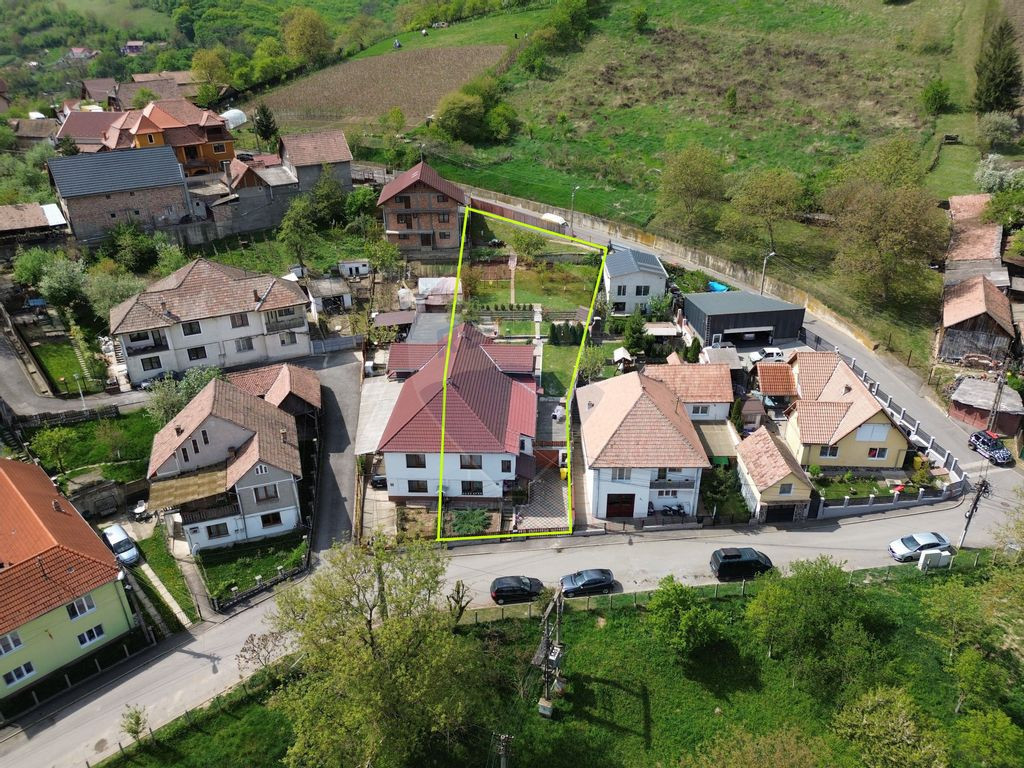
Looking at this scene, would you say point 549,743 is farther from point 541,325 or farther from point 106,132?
point 106,132

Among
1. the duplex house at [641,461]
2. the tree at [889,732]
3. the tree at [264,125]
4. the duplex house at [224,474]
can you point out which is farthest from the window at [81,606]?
the tree at [264,125]

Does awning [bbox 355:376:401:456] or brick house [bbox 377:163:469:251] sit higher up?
brick house [bbox 377:163:469:251]

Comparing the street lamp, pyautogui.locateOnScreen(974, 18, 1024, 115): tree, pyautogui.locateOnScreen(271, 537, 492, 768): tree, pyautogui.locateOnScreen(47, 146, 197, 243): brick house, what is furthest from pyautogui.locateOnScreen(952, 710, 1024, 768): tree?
pyautogui.locateOnScreen(974, 18, 1024, 115): tree

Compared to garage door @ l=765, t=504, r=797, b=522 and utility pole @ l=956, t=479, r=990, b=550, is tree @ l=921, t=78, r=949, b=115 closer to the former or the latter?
utility pole @ l=956, t=479, r=990, b=550

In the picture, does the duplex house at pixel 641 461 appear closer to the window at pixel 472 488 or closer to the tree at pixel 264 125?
the window at pixel 472 488

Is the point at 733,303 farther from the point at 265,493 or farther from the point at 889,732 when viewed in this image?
the point at 265,493

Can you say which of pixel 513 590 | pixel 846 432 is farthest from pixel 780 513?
pixel 513 590

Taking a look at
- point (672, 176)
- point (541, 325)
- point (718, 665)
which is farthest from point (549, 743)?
point (672, 176)
